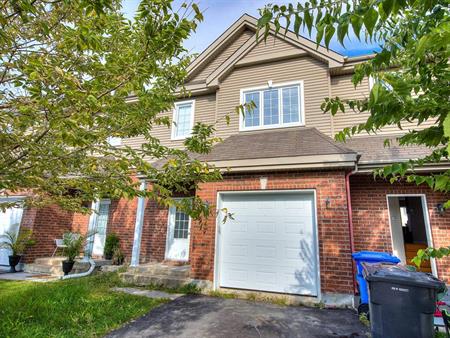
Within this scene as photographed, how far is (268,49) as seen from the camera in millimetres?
9586

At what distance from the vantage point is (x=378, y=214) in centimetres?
730

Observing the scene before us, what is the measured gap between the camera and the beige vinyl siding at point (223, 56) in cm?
1077

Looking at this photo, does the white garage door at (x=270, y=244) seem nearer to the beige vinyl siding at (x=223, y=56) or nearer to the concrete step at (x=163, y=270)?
the concrete step at (x=163, y=270)

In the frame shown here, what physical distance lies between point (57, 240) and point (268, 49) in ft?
37.1

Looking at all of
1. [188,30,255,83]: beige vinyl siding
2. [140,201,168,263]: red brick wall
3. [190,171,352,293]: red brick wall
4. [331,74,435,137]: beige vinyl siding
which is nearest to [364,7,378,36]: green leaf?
[190,171,352,293]: red brick wall

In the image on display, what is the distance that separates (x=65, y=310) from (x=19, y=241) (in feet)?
21.3

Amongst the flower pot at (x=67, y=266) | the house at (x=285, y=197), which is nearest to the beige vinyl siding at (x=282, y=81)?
the house at (x=285, y=197)

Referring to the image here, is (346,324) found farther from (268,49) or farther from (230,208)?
(268,49)

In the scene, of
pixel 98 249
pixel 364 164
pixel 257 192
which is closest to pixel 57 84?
pixel 257 192

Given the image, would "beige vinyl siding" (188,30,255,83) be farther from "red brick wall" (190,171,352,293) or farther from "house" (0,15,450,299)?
"red brick wall" (190,171,352,293)

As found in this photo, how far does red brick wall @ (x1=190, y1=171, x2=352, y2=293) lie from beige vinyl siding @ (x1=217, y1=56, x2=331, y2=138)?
2516 mm

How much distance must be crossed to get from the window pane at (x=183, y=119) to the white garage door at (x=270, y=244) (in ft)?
14.2

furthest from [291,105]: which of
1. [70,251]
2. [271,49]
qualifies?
[70,251]

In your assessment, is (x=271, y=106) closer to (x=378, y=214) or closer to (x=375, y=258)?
(x=378, y=214)
